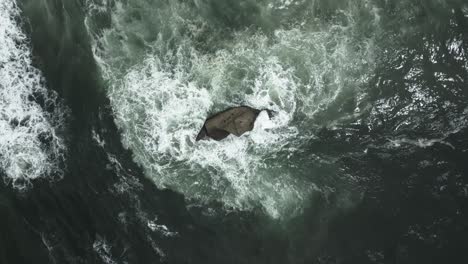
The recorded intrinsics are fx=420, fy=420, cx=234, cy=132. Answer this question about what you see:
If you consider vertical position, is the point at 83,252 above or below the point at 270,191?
below

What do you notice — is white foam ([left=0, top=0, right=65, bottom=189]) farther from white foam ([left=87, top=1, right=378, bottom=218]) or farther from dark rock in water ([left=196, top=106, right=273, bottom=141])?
dark rock in water ([left=196, top=106, right=273, bottom=141])

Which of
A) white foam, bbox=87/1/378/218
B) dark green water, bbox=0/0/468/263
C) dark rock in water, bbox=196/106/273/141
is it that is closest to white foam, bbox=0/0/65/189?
dark green water, bbox=0/0/468/263

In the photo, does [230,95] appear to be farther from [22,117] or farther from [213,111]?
[22,117]

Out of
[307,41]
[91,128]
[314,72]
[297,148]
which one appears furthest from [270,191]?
[91,128]

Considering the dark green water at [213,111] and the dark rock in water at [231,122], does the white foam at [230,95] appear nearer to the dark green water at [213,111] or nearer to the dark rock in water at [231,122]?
the dark green water at [213,111]

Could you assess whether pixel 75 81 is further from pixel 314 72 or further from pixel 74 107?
pixel 314 72

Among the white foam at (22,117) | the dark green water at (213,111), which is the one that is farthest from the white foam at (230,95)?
the white foam at (22,117)

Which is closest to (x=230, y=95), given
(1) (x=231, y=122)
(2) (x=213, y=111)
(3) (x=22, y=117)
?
(2) (x=213, y=111)
